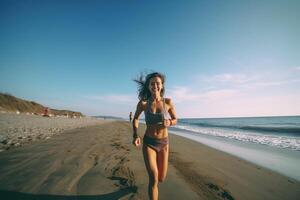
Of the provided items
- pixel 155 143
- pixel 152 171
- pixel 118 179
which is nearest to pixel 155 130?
pixel 155 143

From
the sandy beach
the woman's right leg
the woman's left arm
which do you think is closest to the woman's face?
the woman's left arm

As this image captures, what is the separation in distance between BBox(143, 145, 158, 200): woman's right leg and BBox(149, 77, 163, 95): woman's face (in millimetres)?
1086

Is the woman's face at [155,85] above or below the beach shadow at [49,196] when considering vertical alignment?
above

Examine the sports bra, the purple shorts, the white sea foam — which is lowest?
the white sea foam

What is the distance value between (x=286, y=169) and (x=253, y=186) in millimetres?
2775

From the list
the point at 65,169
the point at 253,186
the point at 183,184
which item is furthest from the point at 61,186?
the point at 253,186

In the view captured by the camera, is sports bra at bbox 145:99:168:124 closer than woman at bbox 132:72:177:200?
No

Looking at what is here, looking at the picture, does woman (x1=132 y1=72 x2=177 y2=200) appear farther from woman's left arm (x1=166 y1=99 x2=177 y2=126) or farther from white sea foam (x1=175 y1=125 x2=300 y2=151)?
white sea foam (x1=175 y1=125 x2=300 y2=151)

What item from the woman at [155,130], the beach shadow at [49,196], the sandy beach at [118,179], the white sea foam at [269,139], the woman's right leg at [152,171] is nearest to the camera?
the woman's right leg at [152,171]

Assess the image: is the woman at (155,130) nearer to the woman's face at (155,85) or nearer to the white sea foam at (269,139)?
the woman's face at (155,85)

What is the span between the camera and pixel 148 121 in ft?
11.4

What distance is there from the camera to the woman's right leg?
9.67 ft

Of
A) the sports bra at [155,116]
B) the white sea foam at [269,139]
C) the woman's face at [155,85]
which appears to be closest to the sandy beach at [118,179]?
the sports bra at [155,116]

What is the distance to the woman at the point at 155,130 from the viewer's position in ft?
10.2
